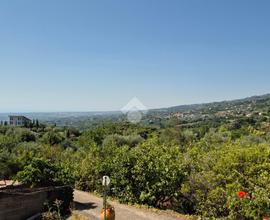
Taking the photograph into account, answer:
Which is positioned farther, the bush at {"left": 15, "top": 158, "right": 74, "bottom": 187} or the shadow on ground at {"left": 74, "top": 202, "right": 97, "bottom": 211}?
the shadow on ground at {"left": 74, "top": 202, "right": 97, "bottom": 211}

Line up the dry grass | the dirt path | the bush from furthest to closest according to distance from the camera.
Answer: the dirt path, the bush, the dry grass

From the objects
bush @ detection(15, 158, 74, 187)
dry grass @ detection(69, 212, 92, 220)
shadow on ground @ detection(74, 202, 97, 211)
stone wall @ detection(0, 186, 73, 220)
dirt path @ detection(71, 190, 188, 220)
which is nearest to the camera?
stone wall @ detection(0, 186, 73, 220)

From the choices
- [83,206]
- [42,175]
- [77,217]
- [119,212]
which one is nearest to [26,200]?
[42,175]

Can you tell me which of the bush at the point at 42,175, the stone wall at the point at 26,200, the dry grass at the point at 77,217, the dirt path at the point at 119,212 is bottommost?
the dirt path at the point at 119,212

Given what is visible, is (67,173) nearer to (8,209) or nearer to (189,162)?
(8,209)

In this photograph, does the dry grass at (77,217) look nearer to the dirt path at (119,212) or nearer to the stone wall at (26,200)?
the dirt path at (119,212)

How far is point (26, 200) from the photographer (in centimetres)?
1460

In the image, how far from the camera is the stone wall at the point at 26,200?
1370 centimetres

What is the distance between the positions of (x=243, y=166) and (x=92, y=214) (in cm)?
689

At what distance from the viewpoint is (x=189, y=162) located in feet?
59.2

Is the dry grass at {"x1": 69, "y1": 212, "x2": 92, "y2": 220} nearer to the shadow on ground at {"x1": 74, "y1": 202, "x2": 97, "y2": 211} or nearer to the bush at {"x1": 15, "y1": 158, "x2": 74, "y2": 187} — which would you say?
the shadow on ground at {"x1": 74, "y1": 202, "x2": 97, "y2": 211}

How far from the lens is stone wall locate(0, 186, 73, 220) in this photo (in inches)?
539

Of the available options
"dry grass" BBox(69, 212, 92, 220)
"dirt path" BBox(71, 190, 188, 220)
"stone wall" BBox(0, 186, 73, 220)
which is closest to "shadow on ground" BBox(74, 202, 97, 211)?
"dirt path" BBox(71, 190, 188, 220)

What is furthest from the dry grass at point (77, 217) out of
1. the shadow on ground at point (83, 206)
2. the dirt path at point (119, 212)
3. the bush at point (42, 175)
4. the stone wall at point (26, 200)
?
the bush at point (42, 175)
